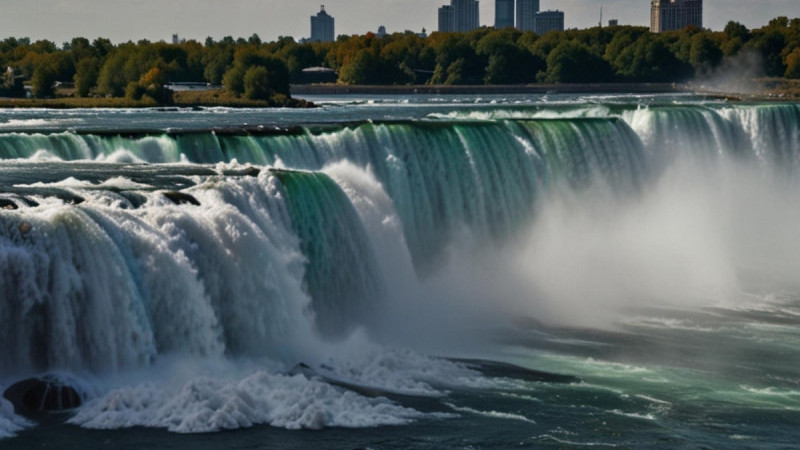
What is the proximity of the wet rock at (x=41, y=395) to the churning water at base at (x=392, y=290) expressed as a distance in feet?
0.75

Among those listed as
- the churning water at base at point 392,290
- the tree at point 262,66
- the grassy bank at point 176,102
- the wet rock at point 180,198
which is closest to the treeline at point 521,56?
the tree at point 262,66

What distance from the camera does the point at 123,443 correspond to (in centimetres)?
2525

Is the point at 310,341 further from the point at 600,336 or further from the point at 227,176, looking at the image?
the point at 600,336

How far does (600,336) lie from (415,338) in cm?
479

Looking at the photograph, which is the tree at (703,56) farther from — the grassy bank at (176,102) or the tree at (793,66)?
the grassy bank at (176,102)

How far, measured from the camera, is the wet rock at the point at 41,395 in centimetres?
2645

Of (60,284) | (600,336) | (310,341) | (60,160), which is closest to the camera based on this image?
(60,284)

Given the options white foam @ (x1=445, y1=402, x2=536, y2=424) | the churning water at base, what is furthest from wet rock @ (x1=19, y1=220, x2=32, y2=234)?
white foam @ (x1=445, y1=402, x2=536, y2=424)

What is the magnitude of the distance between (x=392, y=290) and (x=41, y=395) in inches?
516

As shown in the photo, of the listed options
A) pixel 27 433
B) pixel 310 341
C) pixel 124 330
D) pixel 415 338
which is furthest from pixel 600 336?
pixel 27 433

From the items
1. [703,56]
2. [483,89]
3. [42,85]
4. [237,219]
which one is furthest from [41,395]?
[703,56]

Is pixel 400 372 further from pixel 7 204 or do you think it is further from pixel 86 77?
pixel 86 77

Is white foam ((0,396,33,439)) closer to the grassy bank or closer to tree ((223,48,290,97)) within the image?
the grassy bank

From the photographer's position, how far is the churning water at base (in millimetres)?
27297
